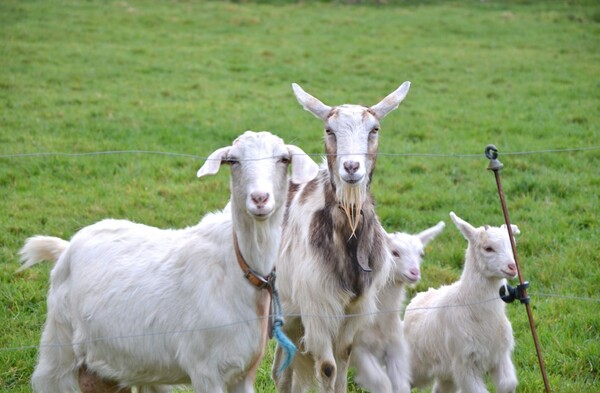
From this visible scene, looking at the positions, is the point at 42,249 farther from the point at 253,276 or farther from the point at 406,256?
the point at 406,256

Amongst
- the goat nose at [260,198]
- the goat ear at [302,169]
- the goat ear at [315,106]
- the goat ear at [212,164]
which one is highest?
the goat ear at [315,106]

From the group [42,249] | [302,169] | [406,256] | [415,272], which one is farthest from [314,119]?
[302,169]

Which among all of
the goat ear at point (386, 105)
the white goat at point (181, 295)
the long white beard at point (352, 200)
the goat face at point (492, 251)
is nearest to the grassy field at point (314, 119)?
the goat face at point (492, 251)

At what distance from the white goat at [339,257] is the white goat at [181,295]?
2.73ft

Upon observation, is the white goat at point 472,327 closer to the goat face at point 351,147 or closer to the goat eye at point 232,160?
the goat face at point 351,147

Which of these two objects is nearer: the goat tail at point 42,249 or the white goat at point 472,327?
the goat tail at point 42,249

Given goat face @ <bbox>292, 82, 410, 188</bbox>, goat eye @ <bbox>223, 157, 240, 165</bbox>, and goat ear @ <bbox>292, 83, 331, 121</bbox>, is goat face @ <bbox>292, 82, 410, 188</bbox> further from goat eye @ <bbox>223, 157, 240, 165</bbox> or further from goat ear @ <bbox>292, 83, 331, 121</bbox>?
goat eye @ <bbox>223, 157, 240, 165</bbox>

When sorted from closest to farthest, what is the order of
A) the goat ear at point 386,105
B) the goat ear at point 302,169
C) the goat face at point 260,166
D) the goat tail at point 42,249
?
the goat face at point 260,166 < the goat ear at point 302,169 < the goat tail at point 42,249 < the goat ear at point 386,105

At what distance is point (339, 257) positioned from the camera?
5965mm

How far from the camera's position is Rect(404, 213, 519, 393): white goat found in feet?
20.8

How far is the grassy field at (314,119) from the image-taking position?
8.30 meters

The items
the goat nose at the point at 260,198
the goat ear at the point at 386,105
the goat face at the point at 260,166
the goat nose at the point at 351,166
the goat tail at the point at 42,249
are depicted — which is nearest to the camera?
the goat nose at the point at 260,198

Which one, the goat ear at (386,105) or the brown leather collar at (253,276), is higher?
the goat ear at (386,105)

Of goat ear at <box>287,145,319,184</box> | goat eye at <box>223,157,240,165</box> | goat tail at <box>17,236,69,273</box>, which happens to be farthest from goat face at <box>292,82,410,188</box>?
goat tail at <box>17,236,69,273</box>
